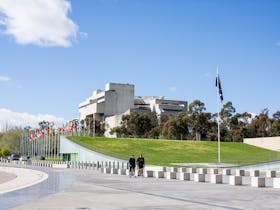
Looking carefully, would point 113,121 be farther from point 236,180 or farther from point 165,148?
point 236,180

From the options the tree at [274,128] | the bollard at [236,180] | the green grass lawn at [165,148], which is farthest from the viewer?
the tree at [274,128]

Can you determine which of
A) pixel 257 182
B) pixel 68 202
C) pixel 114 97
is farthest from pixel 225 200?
pixel 114 97

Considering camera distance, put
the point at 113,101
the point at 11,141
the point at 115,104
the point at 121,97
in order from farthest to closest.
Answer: the point at 121,97
the point at 115,104
the point at 113,101
the point at 11,141

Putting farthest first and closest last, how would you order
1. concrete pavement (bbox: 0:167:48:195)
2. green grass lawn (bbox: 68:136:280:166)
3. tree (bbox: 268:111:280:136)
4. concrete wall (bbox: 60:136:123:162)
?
tree (bbox: 268:111:280:136)
green grass lawn (bbox: 68:136:280:166)
concrete wall (bbox: 60:136:123:162)
concrete pavement (bbox: 0:167:48:195)

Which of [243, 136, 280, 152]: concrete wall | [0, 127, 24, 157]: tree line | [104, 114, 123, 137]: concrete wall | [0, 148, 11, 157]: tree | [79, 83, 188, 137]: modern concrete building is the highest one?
[79, 83, 188, 137]: modern concrete building

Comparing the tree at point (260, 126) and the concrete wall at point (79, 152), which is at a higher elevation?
the tree at point (260, 126)

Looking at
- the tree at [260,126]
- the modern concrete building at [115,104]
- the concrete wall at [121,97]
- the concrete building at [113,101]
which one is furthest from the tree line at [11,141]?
the tree at [260,126]

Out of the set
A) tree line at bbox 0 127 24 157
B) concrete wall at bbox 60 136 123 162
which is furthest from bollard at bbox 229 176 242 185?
tree line at bbox 0 127 24 157

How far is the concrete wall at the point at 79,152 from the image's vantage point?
71.7m

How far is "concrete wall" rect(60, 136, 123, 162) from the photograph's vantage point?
2822 inches

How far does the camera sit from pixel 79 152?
268 feet

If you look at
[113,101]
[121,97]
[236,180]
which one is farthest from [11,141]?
[236,180]

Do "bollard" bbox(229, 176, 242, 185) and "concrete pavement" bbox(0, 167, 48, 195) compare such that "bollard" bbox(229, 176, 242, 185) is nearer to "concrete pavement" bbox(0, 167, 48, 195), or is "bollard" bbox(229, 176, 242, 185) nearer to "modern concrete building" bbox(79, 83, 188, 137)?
"concrete pavement" bbox(0, 167, 48, 195)

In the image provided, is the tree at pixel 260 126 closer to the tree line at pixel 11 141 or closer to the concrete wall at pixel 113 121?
the concrete wall at pixel 113 121
